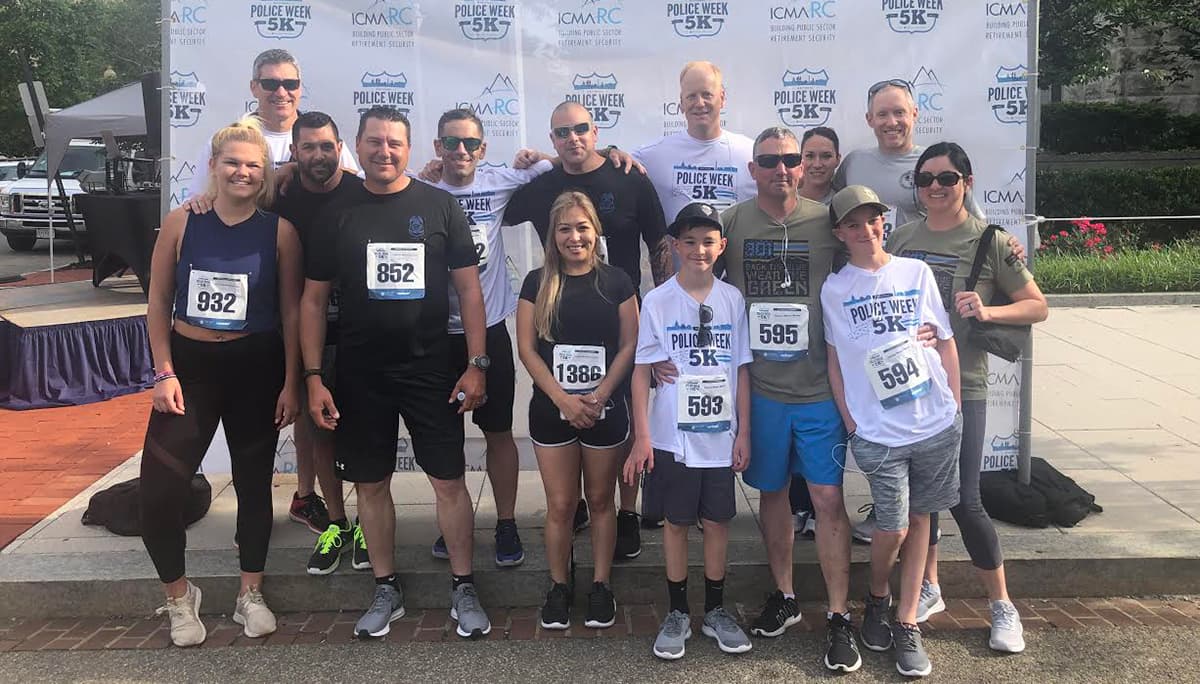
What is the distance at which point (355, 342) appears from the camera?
3.46 meters

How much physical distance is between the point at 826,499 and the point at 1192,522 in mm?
2264

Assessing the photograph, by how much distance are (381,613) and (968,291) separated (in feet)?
8.86

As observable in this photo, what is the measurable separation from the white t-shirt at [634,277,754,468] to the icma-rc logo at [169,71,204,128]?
9.34 feet

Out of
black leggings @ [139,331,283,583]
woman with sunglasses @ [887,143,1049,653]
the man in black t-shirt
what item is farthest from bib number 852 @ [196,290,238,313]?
woman with sunglasses @ [887,143,1049,653]

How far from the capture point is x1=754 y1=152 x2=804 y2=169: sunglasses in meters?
3.31

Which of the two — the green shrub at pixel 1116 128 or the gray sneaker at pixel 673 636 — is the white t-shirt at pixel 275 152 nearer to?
the gray sneaker at pixel 673 636

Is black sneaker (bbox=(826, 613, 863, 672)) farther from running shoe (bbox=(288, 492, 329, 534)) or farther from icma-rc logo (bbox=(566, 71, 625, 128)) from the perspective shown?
icma-rc logo (bbox=(566, 71, 625, 128))

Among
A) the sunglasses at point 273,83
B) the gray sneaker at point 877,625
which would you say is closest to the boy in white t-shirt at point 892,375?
the gray sneaker at point 877,625

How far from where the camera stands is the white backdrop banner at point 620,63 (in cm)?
457

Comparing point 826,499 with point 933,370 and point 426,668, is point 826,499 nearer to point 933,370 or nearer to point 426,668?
point 933,370

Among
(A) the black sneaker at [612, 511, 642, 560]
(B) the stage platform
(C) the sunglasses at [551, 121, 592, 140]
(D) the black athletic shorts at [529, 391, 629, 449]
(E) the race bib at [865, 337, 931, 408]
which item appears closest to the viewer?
(E) the race bib at [865, 337, 931, 408]

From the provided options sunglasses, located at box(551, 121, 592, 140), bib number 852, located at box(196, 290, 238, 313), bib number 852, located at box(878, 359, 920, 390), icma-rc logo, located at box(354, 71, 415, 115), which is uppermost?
icma-rc logo, located at box(354, 71, 415, 115)

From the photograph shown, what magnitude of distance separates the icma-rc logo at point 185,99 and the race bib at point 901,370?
3.66 meters

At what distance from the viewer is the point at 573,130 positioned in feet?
12.4
